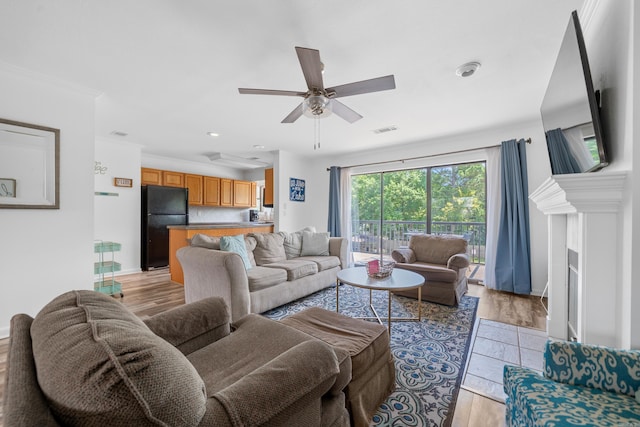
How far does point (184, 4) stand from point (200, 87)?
3.47 feet

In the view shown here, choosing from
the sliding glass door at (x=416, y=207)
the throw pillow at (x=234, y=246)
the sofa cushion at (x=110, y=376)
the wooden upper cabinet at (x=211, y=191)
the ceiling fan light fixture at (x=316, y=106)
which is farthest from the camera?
the wooden upper cabinet at (x=211, y=191)

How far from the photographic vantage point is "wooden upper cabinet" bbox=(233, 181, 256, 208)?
269 inches

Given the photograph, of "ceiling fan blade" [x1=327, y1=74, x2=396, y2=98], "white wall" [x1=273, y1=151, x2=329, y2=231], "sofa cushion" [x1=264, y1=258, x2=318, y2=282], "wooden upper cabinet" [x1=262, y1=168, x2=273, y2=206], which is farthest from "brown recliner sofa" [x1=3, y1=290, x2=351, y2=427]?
"wooden upper cabinet" [x1=262, y1=168, x2=273, y2=206]

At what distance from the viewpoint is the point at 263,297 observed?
110 inches

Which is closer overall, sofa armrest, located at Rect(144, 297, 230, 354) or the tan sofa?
sofa armrest, located at Rect(144, 297, 230, 354)

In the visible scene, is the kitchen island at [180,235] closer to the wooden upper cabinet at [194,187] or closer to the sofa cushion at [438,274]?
the wooden upper cabinet at [194,187]

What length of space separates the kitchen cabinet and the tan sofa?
308cm

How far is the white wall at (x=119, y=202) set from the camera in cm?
441

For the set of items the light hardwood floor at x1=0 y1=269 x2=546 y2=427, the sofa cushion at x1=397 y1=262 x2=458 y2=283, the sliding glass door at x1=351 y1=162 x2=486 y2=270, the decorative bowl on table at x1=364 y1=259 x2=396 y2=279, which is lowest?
the light hardwood floor at x1=0 y1=269 x2=546 y2=427

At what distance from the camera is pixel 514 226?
3527 millimetres

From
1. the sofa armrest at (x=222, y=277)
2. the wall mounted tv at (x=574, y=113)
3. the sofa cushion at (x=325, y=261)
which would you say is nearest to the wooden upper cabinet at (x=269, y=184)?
the sofa cushion at (x=325, y=261)

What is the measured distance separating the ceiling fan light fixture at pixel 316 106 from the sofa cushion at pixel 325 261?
6.79 feet

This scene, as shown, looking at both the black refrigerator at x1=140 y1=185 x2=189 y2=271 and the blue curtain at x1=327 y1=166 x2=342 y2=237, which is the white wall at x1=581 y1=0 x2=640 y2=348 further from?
the black refrigerator at x1=140 y1=185 x2=189 y2=271

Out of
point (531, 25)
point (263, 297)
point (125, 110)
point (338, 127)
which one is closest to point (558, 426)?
point (531, 25)
